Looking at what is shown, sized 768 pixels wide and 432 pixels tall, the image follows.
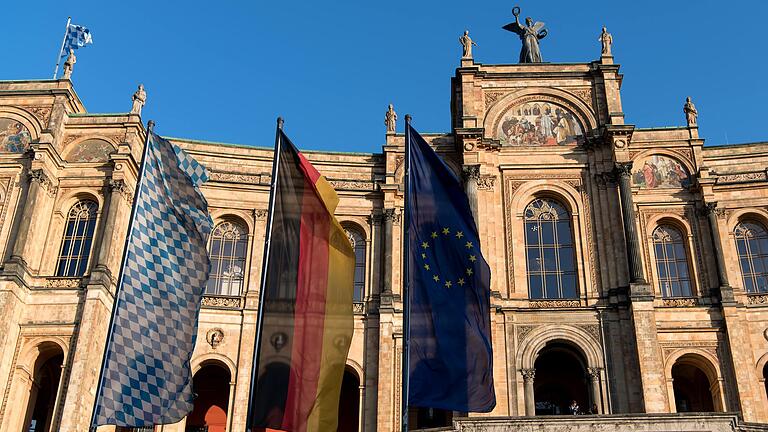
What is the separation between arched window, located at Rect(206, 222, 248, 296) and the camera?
36812 mm

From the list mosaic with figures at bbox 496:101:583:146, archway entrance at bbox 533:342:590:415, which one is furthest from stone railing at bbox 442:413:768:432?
mosaic with figures at bbox 496:101:583:146

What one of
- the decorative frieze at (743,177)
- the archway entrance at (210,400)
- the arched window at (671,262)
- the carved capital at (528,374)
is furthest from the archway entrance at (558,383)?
the archway entrance at (210,400)

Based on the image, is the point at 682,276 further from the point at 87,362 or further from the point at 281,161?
the point at 87,362

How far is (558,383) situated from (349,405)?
9.45 m

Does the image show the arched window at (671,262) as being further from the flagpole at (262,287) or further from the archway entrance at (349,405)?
the flagpole at (262,287)

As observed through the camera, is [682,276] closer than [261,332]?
No

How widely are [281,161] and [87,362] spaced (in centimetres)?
1572

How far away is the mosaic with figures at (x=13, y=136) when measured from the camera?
36.5m

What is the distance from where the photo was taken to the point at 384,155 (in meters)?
39.0

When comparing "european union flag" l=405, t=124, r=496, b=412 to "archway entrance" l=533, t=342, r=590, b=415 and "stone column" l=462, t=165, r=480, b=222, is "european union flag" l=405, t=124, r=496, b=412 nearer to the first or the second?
"stone column" l=462, t=165, r=480, b=222

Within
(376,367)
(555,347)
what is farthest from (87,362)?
(555,347)

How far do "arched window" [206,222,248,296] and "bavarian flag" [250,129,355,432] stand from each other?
56.2 feet

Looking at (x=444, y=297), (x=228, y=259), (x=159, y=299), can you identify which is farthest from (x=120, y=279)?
(x=228, y=259)

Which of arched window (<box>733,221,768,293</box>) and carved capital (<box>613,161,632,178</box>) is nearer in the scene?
arched window (<box>733,221,768,293</box>)
